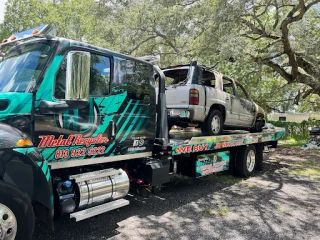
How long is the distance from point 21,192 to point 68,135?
87 cm

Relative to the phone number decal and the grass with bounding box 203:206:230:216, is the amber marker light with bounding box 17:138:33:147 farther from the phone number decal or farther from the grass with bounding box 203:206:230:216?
the grass with bounding box 203:206:230:216

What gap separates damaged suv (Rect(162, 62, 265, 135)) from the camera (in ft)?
19.0

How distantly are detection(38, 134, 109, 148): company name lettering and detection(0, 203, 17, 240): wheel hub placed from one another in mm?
760

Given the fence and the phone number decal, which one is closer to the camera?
the phone number decal

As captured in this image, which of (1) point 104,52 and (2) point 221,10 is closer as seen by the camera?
(1) point 104,52

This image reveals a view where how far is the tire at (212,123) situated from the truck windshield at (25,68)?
3852 mm

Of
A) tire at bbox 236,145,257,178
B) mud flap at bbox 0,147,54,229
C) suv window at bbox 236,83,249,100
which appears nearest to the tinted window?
suv window at bbox 236,83,249,100

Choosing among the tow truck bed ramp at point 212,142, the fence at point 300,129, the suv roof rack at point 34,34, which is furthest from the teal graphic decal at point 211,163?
the fence at point 300,129

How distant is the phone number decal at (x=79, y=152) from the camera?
3.48 metres

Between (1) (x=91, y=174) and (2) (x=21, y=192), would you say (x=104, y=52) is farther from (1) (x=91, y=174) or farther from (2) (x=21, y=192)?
(2) (x=21, y=192)

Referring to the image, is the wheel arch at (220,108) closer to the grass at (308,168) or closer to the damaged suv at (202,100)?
the damaged suv at (202,100)

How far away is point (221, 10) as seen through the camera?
903cm

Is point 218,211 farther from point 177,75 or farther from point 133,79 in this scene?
point 177,75

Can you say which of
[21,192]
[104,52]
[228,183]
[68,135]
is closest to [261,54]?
[228,183]
